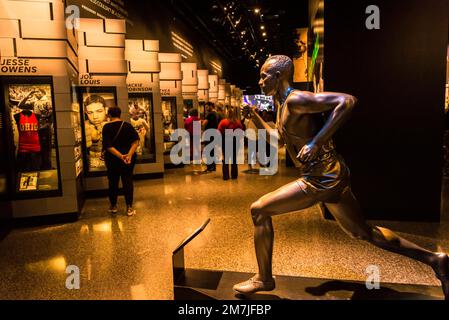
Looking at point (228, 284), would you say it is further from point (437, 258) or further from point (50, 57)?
point (50, 57)

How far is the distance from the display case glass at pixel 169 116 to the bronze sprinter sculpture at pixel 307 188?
7.66 m

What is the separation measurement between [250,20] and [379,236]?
35.7ft

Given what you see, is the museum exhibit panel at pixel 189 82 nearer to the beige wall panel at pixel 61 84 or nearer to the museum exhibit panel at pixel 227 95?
the beige wall panel at pixel 61 84

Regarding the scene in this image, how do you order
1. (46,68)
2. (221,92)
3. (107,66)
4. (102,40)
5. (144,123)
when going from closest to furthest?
(46,68)
(102,40)
(107,66)
(144,123)
(221,92)

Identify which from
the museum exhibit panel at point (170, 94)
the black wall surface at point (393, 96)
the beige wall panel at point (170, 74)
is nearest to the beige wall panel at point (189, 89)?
the museum exhibit panel at point (170, 94)

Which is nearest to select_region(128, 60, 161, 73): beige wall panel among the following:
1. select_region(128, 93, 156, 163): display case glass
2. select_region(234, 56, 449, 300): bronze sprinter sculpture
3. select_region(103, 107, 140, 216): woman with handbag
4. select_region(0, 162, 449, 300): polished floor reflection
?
select_region(128, 93, 156, 163): display case glass

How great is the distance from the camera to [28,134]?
5.00 meters

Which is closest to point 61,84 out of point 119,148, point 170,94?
point 119,148

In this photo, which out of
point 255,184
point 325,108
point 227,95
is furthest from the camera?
point 227,95

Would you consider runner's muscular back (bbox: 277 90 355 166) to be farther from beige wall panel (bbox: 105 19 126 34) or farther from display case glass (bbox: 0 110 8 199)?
beige wall panel (bbox: 105 19 126 34)

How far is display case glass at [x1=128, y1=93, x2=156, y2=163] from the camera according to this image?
830cm

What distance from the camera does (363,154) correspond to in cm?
477

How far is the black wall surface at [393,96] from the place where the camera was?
450 cm

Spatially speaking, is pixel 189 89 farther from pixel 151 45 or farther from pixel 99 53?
pixel 99 53
